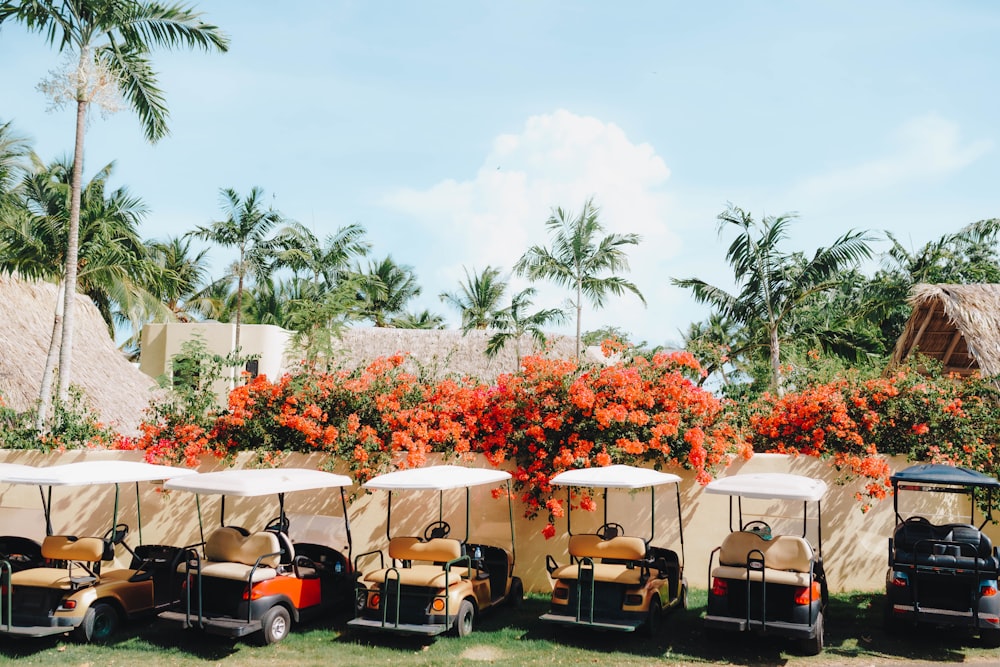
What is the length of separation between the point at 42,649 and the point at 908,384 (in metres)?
10.2

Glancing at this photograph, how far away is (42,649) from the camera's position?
771 centimetres

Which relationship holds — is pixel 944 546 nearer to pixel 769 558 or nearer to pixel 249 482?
pixel 769 558

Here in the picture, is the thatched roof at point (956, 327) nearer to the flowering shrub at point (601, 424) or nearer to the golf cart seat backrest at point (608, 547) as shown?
the flowering shrub at point (601, 424)

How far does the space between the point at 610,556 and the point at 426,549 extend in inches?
75.3

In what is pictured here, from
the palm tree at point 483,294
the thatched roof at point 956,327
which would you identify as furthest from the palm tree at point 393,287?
the thatched roof at point 956,327

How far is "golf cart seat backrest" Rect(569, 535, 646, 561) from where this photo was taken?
8.44 metres

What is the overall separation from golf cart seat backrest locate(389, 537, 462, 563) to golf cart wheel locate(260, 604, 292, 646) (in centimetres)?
125

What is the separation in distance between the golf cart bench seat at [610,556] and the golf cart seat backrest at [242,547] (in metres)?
2.84

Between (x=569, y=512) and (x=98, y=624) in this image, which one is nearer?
(x=98, y=624)

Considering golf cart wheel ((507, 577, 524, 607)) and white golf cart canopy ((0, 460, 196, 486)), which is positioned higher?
white golf cart canopy ((0, 460, 196, 486))

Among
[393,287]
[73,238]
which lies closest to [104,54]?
[73,238]

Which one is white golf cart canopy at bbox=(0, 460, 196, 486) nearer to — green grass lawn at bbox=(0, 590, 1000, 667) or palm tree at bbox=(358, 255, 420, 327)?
green grass lawn at bbox=(0, 590, 1000, 667)

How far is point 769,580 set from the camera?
7461 millimetres

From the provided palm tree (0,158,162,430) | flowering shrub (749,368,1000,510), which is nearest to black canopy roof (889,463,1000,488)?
flowering shrub (749,368,1000,510)
